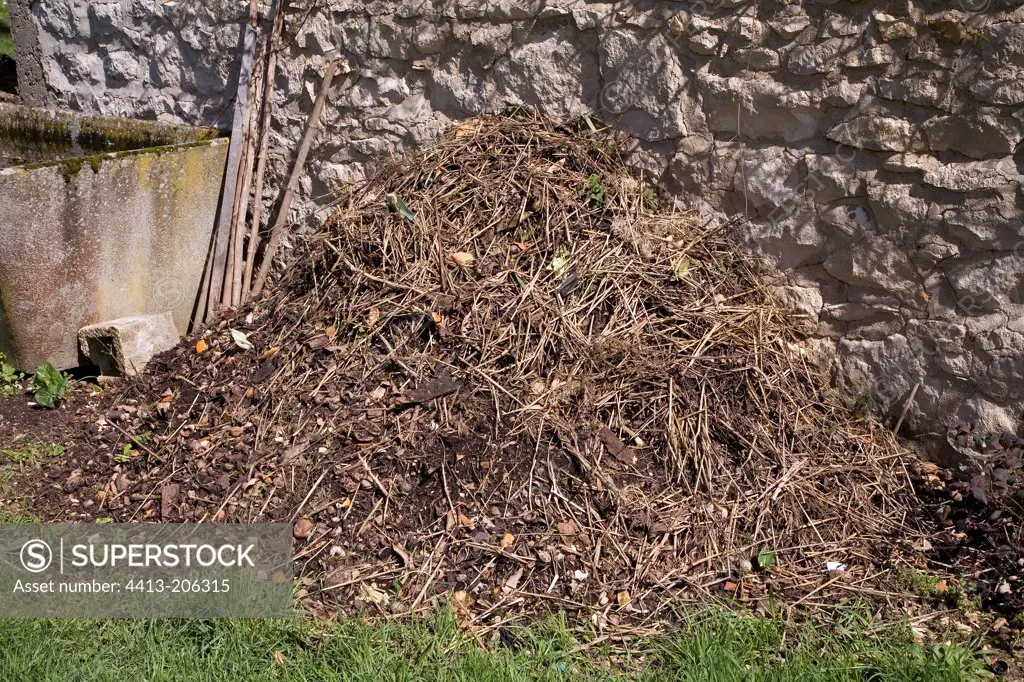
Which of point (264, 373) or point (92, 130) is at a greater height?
point (92, 130)

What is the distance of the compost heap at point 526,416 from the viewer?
2.77 metres

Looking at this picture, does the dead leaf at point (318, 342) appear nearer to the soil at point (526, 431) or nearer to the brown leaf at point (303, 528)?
the soil at point (526, 431)

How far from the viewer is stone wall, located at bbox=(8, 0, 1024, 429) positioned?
9.67 ft

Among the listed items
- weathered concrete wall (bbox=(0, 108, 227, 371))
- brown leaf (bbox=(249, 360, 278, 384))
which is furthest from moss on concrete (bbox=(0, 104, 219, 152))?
brown leaf (bbox=(249, 360, 278, 384))

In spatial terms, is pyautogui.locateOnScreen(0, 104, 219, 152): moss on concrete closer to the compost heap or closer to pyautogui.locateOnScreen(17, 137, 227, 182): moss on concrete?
Result: pyautogui.locateOnScreen(17, 137, 227, 182): moss on concrete

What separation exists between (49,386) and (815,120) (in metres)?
3.50

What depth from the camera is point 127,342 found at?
3898 mm

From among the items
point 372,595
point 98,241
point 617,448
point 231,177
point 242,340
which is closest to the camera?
point 372,595

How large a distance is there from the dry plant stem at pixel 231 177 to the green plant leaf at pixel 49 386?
0.79 metres

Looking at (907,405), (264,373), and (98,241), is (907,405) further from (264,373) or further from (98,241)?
(98,241)

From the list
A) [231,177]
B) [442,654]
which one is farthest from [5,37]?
[442,654]

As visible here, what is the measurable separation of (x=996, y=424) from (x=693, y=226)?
53.6 inches

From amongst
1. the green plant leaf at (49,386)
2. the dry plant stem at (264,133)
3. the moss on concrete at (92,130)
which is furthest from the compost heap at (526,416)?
the moss on concrete at (92,130)

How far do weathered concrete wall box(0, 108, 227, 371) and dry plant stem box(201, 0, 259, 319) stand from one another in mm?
55
